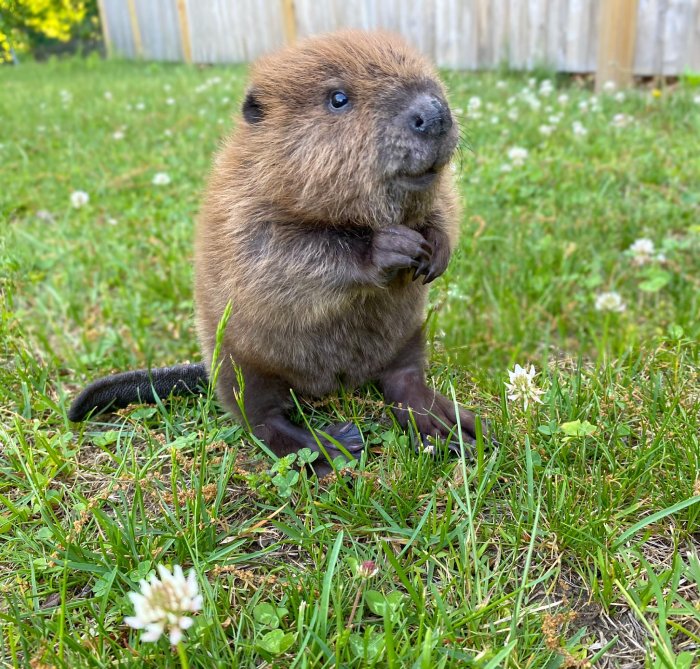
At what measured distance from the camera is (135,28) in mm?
15680

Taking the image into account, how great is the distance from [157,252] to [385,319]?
2.56m

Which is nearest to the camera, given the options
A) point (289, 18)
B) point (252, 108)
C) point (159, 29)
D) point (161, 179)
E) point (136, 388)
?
point (252, 108)

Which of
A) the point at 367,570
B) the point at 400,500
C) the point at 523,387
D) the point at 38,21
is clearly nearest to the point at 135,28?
the point at 38,21

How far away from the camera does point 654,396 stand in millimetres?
2189

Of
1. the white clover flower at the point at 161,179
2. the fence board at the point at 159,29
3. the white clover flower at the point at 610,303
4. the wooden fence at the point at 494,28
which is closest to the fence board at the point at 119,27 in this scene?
the fence board at the point at 159,29

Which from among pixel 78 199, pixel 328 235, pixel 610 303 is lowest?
pixel 610 303

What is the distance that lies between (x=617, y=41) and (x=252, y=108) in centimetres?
677

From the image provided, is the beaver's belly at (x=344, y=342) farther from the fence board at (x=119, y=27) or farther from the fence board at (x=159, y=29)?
the fence board at (x=119, y=27)

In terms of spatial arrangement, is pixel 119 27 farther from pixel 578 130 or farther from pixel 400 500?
→ pixel 400 500

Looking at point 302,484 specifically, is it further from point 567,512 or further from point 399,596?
point 567,512

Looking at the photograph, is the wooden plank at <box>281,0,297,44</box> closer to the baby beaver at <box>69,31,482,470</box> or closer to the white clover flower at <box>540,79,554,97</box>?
the white clover flower at <box>540,79,554,97</box>

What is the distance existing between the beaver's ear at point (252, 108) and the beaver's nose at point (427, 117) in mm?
519

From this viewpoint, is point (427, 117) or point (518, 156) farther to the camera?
point (518, 156)

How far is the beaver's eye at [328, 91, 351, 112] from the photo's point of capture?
1.96 metres
